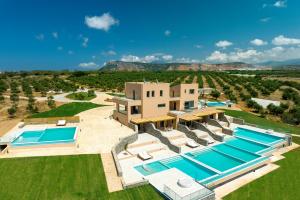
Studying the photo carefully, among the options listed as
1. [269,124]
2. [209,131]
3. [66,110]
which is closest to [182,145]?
[209,131]

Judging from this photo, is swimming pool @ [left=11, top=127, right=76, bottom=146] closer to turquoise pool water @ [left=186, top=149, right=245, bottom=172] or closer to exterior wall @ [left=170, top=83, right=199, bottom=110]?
turquoise pool water @ [left=186, top=149, right=245, bottom=172]

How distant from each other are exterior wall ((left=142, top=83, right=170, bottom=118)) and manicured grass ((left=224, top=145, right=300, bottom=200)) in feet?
53.6

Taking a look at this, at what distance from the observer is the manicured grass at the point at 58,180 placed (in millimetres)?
16062

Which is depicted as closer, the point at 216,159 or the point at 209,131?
the point at 216,159

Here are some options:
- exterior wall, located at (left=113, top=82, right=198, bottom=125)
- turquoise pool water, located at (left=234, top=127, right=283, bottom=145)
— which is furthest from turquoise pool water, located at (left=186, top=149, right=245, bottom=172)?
exterior wall, located at (left=113, top=82, right=198, bottom=125)

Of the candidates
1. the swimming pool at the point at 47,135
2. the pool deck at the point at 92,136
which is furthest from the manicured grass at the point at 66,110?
the swimming pool at the point at 47,135

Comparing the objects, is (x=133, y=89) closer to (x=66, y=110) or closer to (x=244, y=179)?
(x=66, y=110)

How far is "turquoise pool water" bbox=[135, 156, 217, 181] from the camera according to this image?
20175 millimetres

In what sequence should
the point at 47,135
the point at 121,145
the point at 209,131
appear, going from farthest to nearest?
the point at 209,131 → the point at 47,135 → the point at 121,145

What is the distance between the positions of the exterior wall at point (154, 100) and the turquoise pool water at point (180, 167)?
10.0 m

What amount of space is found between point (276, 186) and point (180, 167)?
28.1 feet

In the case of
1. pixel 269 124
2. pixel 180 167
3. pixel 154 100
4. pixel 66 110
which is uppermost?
pixel 154 100

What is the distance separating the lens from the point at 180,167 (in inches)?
852

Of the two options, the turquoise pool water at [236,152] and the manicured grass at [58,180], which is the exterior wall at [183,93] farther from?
the manicured grass at [58,180]
